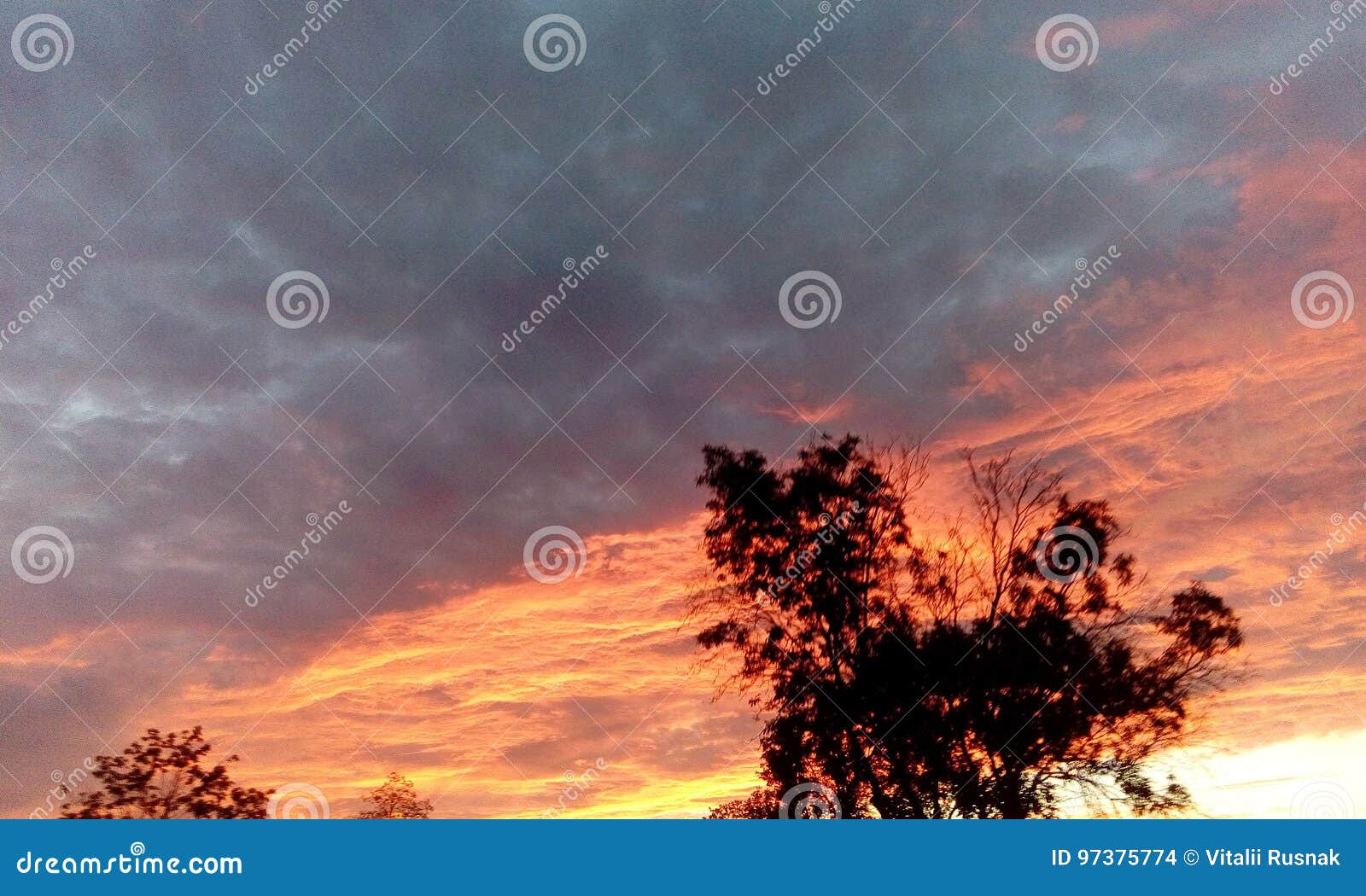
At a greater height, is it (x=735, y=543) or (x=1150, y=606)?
(x=735, y=543)

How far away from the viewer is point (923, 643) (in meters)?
24.2

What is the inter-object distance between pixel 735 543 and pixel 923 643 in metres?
4.89

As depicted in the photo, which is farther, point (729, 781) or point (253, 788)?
point (729, 781)

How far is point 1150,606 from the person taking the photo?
2422 centimetres

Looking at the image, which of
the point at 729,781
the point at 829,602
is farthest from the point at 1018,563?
the point at 729,781

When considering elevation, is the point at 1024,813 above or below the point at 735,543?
below

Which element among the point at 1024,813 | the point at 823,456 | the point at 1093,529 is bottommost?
the point at 1024,813

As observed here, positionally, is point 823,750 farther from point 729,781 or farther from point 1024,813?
point 1024,813

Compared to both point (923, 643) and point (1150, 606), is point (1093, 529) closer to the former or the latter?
point (1150, 606)

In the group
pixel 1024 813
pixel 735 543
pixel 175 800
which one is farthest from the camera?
pixel 735 543

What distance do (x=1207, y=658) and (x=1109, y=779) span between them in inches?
139

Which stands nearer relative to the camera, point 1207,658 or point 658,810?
point 658,810

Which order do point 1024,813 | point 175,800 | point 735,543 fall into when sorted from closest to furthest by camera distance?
point 175,800, point 1024,813, point 735,543

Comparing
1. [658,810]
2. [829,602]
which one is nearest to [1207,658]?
[829,602]
